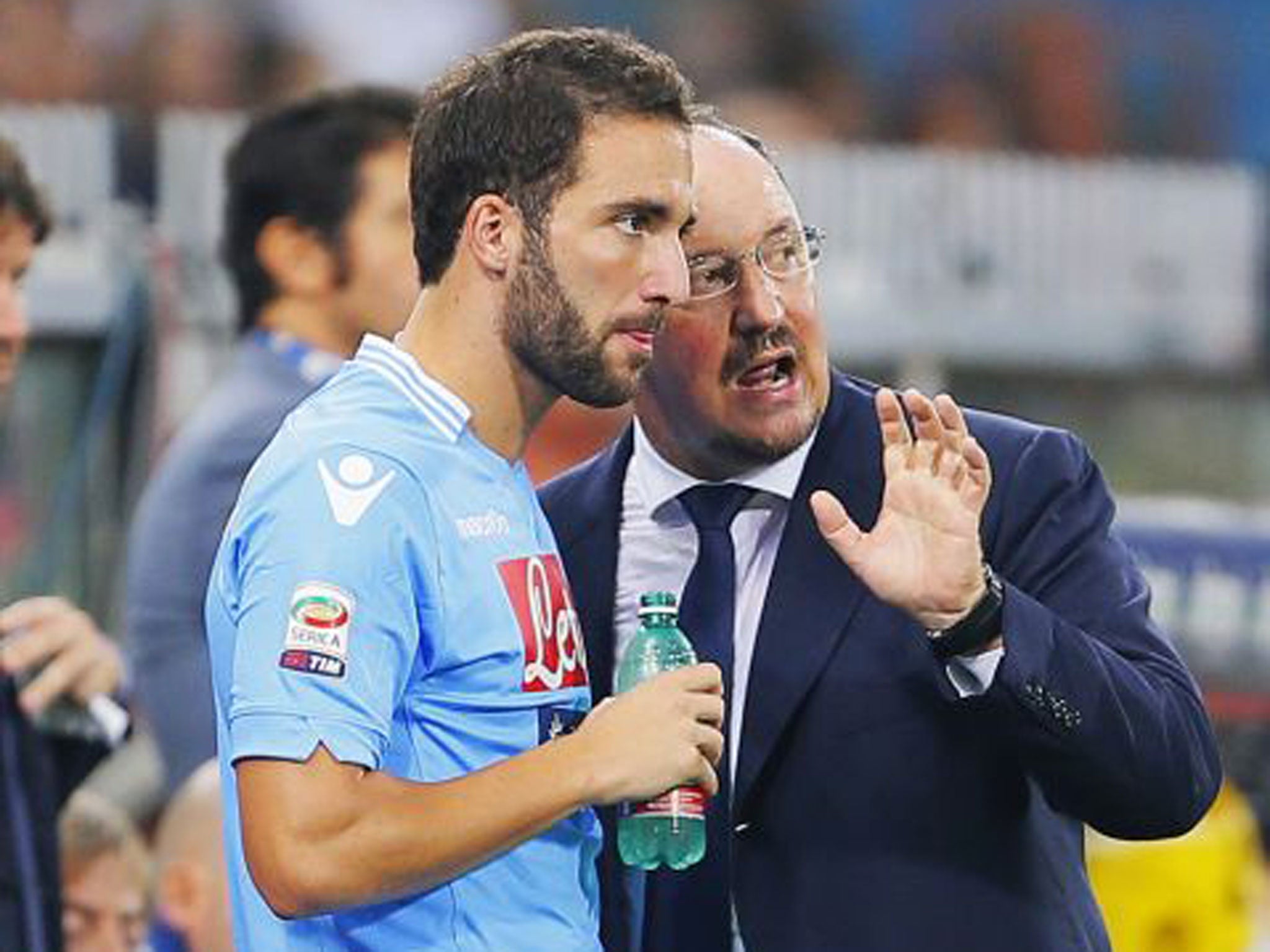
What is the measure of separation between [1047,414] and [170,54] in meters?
3.36

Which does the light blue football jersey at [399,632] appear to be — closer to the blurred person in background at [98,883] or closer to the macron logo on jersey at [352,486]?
the macron logo on jersey at [352,486]

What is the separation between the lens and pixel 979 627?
345cm

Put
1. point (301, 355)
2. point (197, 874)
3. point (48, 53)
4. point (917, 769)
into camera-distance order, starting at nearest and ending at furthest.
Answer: point (917, 769), point (197, 874), point (301, 355), point (48, 53)

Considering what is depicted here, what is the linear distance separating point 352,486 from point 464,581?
0.16 metres

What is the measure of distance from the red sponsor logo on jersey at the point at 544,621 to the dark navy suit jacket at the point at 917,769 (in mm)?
408

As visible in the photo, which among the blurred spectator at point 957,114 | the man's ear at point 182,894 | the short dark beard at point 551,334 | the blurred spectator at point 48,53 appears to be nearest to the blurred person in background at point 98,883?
the man's ear at point 182,894

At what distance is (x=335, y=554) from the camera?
3135mm

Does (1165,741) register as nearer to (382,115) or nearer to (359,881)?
(359,881)

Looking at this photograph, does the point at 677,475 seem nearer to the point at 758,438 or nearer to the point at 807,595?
the point at 758,438

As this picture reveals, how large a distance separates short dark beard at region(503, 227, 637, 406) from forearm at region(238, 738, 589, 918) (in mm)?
455

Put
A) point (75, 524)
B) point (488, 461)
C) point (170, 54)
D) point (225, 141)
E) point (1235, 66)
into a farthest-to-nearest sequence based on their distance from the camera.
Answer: point (1235, 66) < point (170, 54) < point (225, 141) < point (75, 524) < point (488, 461)

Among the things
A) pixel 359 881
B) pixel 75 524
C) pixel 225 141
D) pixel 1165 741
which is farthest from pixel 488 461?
pixel 225 141

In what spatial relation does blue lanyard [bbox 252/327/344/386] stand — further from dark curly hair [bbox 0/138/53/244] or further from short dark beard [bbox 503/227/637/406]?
short dark beard [bbox 503/227/637/406]

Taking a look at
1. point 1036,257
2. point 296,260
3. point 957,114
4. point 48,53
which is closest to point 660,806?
point 296,260
